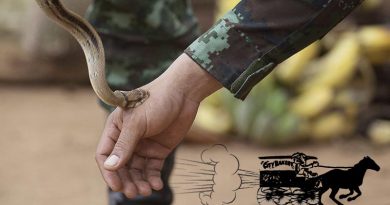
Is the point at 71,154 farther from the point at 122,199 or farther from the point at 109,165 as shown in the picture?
the point at 109,165

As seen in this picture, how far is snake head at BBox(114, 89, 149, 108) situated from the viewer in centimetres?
138

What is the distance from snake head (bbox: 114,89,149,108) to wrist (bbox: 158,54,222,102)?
47 mm

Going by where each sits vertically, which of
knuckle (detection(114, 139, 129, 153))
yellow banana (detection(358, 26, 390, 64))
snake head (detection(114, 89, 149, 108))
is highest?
yellow banana (detection(358, 26, 390, 64))

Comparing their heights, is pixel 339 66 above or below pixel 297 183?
above

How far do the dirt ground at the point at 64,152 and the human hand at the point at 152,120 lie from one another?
3.22ft

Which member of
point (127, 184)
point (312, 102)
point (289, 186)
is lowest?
point (127, 184)

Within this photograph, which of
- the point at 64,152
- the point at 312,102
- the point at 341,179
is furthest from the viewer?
the point at 312,102

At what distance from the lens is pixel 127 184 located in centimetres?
144

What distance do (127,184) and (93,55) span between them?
9.3 inches

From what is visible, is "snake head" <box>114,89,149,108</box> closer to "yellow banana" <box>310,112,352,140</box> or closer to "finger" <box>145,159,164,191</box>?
"finger" <box>145,159,164,191</box>

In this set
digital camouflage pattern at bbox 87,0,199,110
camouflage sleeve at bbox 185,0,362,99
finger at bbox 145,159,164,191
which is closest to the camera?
camouflage sleeve at bbox 185,0,362,99

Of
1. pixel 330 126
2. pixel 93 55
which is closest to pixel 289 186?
pixel 93 55

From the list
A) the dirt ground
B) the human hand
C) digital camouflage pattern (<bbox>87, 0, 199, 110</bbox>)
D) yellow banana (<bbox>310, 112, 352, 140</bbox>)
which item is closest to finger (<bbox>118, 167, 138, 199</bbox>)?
the human hand

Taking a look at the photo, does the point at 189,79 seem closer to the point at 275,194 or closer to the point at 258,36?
the point at 258,36
